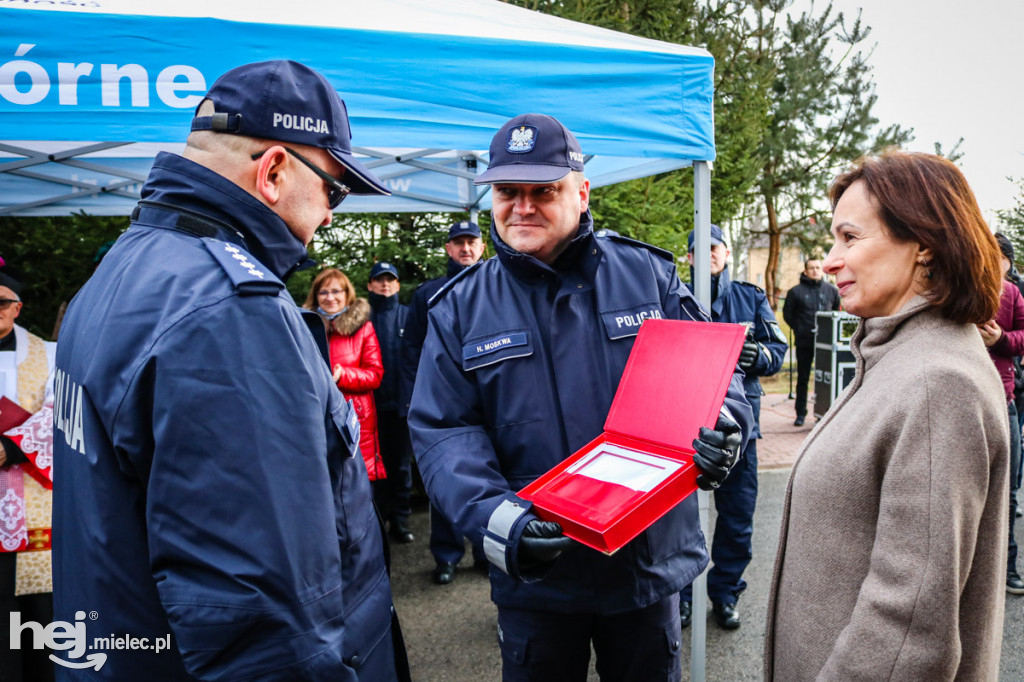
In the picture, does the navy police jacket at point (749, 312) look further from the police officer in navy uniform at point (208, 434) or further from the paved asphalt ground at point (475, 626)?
the police officer in navy uniform at point (208, 434)

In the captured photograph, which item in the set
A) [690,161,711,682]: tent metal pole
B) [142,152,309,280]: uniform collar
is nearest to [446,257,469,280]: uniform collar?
[690,161,711,682]: tent metal pole

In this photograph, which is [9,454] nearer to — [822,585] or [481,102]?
[481,102]

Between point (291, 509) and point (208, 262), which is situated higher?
point (208, 262)

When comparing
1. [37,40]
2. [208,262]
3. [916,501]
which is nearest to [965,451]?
[916,501]

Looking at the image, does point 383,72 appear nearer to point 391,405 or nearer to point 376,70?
point 376,70

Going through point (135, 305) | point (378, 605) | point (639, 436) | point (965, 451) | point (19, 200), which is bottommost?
point (378, 605)

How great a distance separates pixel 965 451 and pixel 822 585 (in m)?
0.41

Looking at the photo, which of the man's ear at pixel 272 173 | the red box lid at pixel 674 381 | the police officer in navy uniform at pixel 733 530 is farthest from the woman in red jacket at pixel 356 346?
the man's ear at pixel 272 173

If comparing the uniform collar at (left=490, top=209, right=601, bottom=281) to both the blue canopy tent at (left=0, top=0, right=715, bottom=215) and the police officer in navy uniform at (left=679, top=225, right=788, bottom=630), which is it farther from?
the police officer in navy uniform at (left=679, top=225, right=788, bottom=630)

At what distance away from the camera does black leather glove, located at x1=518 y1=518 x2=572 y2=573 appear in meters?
1.47

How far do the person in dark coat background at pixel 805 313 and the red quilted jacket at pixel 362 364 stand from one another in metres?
6.52

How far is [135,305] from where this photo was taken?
103 cm

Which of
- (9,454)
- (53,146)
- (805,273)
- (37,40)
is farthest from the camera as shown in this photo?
(805,273)

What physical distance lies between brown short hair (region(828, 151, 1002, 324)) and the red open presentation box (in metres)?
0.40
